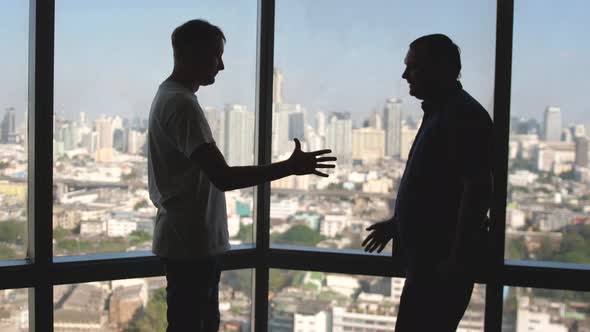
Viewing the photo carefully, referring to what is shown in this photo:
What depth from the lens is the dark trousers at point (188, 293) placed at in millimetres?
1835

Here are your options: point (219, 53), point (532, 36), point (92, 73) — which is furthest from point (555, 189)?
point (92, 73)

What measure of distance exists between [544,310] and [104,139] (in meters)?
2.10

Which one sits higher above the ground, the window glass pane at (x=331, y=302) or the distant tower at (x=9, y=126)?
the distant tower at (x=9, y=126)

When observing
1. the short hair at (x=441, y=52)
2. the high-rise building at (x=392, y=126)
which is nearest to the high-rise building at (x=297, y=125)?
the high-rise building at (x=392, y=126)

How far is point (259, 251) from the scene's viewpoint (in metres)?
2.84

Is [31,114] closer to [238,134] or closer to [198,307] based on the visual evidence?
[238,134]

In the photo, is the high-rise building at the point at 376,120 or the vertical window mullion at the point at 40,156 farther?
the high-rise building at the point at 376,120

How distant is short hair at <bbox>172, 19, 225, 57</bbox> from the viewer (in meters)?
1.86

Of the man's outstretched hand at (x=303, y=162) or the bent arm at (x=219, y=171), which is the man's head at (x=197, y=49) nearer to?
the bent arm at (x=219, y=171)

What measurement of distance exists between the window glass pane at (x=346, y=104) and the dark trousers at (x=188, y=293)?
1031mm

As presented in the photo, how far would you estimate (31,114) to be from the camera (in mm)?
2451

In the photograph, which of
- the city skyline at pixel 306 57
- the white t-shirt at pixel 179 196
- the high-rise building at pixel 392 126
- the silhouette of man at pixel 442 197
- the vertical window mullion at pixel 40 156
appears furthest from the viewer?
the high-rise building at pixel 392 126

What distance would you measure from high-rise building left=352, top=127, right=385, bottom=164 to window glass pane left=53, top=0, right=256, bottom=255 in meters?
0.58

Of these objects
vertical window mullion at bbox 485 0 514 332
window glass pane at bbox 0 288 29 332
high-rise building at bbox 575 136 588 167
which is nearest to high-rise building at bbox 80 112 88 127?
window glass pane at bbox 0 288 29 332
